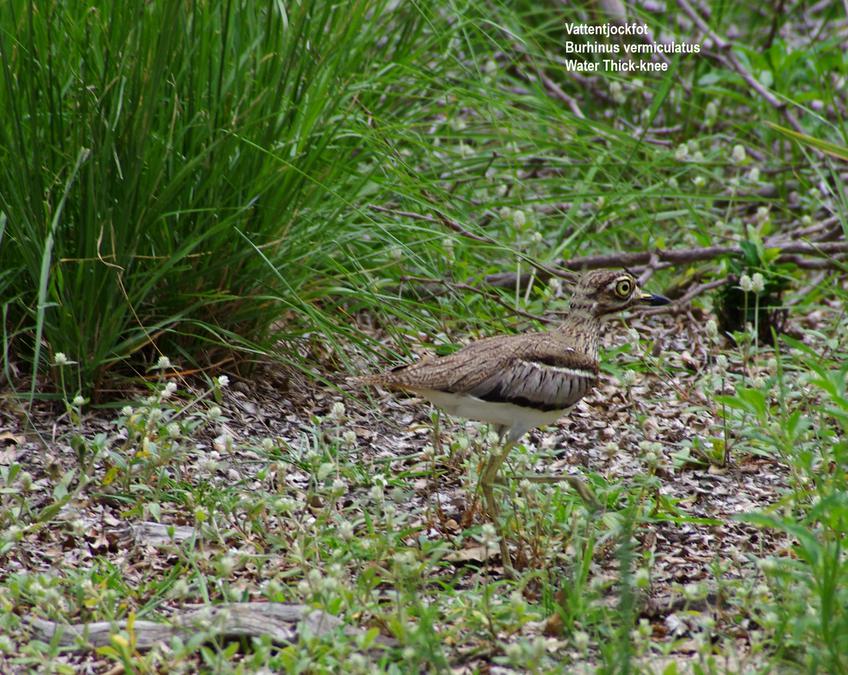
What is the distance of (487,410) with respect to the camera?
4.32 meters

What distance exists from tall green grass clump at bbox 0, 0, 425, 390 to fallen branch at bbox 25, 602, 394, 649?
109cm

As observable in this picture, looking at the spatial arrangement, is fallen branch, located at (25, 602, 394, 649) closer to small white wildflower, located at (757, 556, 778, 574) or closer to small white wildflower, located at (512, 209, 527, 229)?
small white wildflower, located at (757, 556, 778, 574)

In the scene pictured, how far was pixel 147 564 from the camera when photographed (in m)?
4.01

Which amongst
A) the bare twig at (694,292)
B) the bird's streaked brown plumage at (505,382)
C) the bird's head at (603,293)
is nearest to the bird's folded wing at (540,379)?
the bird's streaked brown plumage at (505,382)

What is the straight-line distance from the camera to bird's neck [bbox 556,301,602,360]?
4777mm

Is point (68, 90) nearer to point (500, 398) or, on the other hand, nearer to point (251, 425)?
point (251, 425)

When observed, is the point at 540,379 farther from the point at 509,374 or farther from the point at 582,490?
the point at 582,490

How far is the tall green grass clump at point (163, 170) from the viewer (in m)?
4.39

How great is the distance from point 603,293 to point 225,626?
2112 millimetres

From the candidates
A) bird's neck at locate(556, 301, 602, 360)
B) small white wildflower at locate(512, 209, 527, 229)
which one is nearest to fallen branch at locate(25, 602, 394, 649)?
bird's neck at locate(556, 301, 602, 360)

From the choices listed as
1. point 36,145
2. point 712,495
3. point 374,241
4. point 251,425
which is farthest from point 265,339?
point 712,495

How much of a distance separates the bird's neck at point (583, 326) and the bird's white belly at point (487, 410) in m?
0.46

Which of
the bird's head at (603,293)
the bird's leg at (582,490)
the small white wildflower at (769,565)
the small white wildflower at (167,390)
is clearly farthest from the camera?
the bird's head at (603,293)

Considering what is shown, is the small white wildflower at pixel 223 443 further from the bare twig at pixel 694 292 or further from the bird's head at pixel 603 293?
the bare twig at pixel 694 292
